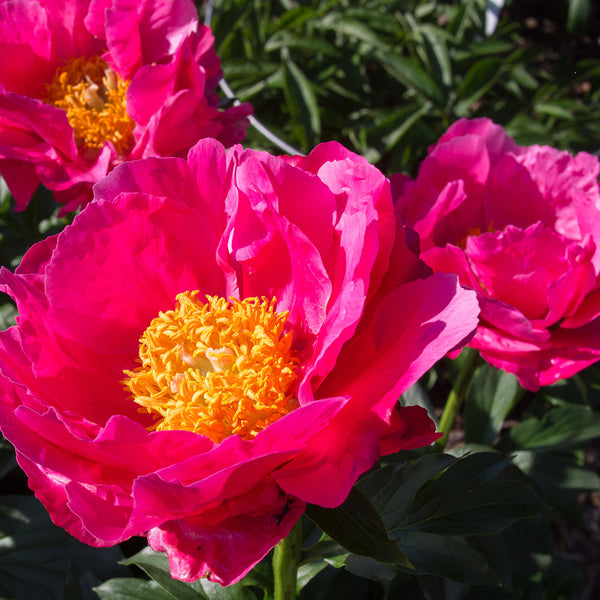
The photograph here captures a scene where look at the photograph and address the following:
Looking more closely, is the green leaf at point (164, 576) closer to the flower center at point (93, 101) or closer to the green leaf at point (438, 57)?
the flower center at point (93, 101)

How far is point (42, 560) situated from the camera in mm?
1370

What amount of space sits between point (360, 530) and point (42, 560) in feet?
2.88

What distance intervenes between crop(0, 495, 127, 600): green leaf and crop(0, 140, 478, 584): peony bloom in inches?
25.2

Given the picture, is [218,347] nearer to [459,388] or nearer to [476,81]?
[459,388]

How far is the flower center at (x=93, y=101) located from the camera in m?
1.22

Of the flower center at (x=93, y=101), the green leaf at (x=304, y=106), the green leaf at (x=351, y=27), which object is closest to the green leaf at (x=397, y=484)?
the flower center at (x=93, y=101)

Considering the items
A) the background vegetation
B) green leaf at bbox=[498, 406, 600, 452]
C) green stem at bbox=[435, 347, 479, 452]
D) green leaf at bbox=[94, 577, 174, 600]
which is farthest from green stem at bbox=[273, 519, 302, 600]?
green leaf at bbox=[498, 406, 600, 452]

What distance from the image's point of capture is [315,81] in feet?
7.24

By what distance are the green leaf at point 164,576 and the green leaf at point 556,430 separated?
74cm

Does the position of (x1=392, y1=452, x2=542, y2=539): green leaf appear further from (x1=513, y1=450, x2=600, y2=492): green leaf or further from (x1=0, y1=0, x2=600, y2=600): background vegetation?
(x1=513, y1=450, x2=600, y2=492): green leaf

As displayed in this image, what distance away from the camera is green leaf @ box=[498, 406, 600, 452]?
1516mm

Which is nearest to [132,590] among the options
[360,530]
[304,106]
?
[360,530]

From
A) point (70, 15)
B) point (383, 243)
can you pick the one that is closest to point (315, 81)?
point (70, 15)

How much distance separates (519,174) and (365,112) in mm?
1074
